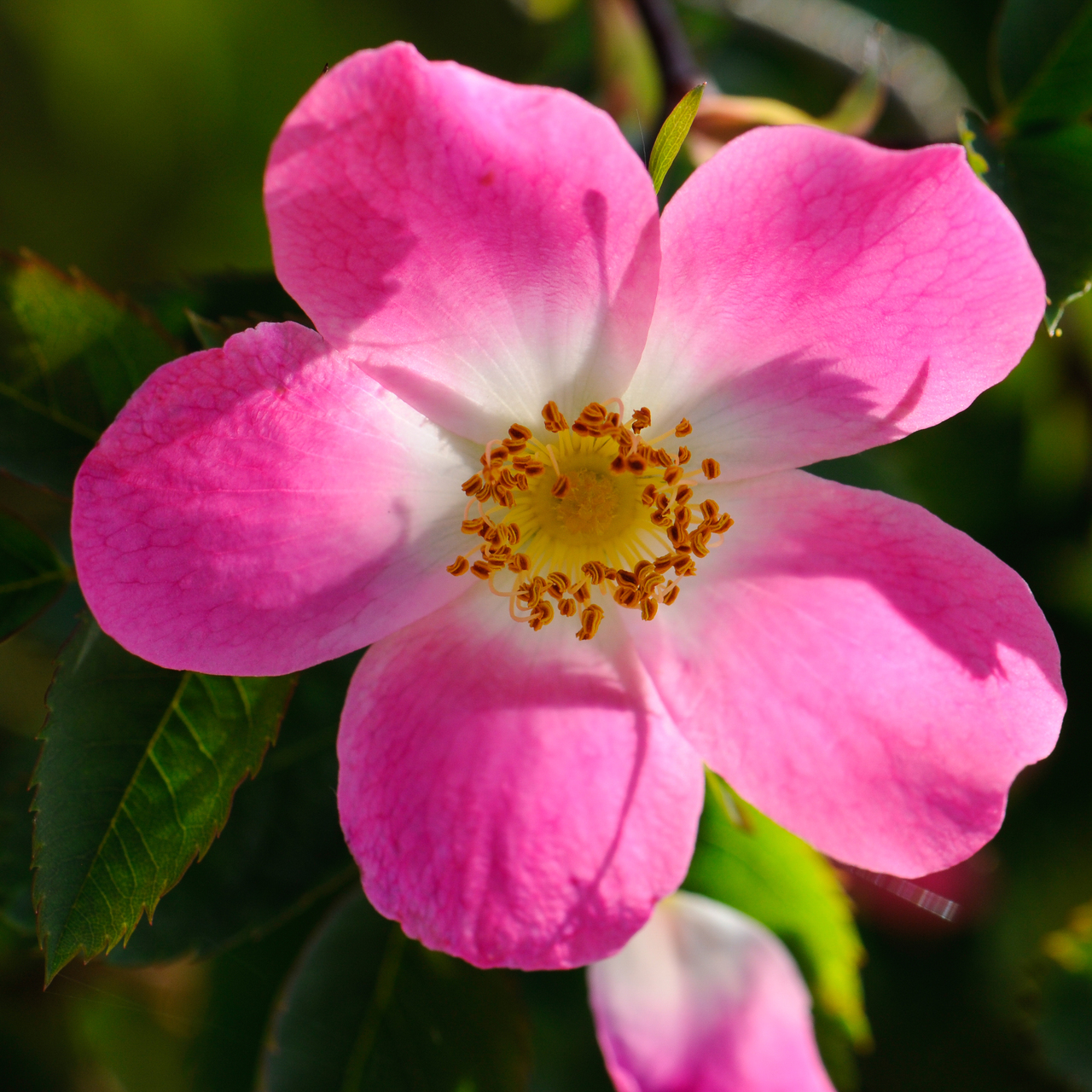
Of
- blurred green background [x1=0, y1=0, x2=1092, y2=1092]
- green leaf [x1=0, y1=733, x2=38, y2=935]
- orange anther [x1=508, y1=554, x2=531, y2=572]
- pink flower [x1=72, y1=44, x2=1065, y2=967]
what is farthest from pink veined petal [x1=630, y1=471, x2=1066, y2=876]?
green leaf [x1=0, y1=733, x2=38, y2=935]

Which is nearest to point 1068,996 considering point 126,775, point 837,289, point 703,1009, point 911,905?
point 911,905

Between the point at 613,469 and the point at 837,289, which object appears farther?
the point at 613,469

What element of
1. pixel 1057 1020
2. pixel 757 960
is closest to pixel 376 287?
pixel 757 960

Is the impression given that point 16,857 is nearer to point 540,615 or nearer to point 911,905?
point 540,615

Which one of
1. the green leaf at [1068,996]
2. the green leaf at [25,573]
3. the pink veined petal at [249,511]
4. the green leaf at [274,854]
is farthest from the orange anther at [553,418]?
the green leaf at [1068,996]

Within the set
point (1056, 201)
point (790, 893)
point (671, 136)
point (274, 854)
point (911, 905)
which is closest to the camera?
point (671, 136)

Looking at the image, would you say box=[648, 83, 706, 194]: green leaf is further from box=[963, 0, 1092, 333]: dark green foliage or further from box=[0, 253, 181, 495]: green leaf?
box=[0, 253, 181, 495]: green leaf
